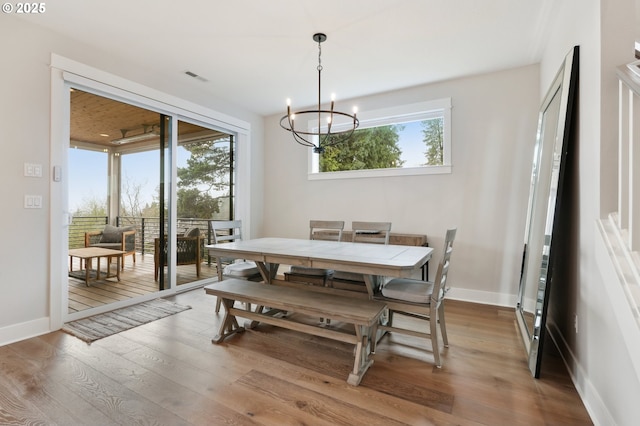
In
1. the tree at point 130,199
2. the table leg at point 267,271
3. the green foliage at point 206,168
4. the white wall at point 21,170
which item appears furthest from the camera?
the green foliage at point 206,168

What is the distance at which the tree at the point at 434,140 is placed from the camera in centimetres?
395

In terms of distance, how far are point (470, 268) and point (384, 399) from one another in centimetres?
246

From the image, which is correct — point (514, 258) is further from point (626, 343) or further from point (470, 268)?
point (626, 343)

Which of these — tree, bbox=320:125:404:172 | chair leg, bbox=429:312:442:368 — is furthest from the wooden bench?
tree, bbox=320:125:404:172

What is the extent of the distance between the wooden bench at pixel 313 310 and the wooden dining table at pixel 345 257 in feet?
0.81

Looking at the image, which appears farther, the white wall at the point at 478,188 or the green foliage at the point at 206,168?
the green foliage at the point at 206,168

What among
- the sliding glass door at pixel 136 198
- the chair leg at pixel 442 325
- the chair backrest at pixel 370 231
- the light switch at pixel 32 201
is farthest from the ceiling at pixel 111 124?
the chair leg at pixel 442 325

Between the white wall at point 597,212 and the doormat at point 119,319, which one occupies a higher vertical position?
the white wall at point 597,212

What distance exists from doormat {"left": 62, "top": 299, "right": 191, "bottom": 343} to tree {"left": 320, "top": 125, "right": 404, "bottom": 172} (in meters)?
2.83

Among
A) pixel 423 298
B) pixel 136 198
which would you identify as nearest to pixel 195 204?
pixel 136 198

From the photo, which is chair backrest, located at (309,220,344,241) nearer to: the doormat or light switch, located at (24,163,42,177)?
the doormat

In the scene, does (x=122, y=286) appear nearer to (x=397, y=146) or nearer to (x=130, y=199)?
(x=130, y=199)

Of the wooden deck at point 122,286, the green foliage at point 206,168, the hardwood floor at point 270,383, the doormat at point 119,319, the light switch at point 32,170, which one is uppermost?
the green foliage at point 206,168

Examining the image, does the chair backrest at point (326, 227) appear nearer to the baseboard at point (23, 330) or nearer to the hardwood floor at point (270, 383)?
the hardwood floor at point (270, 383)
